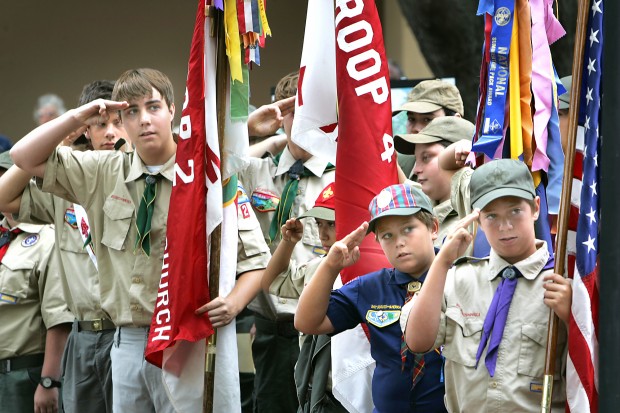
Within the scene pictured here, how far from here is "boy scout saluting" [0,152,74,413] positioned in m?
6.85

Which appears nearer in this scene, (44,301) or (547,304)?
(547,304)

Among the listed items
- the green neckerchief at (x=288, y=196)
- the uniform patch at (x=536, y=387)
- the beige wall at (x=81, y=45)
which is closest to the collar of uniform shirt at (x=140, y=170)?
the green neckerchief at (x=288, y=196)

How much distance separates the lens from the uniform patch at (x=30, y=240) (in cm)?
711

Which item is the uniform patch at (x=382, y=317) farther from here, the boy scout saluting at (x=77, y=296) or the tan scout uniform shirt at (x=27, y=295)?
the tan scout uniform shirt at (x=27, y=295)

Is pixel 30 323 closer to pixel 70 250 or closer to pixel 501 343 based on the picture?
pixel 70 250

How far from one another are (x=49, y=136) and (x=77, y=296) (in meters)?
1.13

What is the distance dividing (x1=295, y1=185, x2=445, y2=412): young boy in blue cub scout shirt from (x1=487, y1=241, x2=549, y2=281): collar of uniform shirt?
1.16 feet

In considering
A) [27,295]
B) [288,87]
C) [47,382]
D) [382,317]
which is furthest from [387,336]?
[27,295]

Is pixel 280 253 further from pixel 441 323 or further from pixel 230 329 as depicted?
pixel 441 323

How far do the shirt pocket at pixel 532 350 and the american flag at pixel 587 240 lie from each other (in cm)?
11

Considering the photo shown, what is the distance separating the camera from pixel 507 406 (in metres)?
3.99

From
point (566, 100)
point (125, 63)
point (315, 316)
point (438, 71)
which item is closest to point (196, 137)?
point (315, 316)

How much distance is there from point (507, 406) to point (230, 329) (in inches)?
71.1

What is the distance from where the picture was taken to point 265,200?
21.9ft
